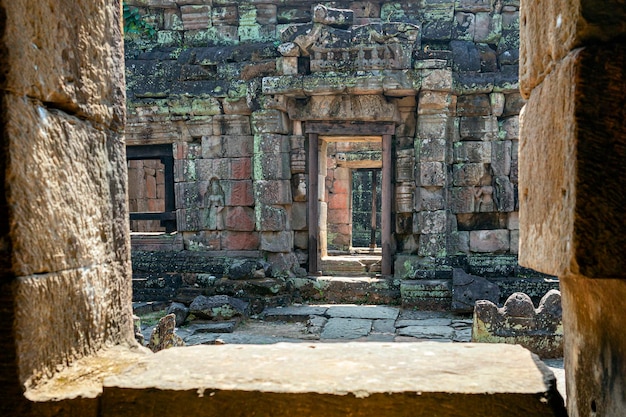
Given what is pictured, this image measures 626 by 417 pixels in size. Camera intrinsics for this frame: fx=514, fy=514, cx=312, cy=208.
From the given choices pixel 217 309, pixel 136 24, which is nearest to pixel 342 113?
pixel 217 309

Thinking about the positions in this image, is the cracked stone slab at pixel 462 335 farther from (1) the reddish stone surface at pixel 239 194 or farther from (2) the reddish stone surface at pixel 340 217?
(2) the reddish stone surface at pixel 340 217

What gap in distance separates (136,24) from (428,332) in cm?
749

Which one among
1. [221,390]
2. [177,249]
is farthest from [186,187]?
[221,390]

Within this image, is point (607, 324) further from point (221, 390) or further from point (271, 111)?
point (271, 111)

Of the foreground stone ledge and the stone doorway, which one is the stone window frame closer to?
the stone doorway

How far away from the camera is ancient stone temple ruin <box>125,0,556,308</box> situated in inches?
325

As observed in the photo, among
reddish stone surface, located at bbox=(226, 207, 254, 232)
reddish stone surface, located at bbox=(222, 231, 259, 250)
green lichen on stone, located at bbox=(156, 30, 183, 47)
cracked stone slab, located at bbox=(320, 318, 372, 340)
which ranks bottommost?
cracked stone slab, located at bbox=(320, 318, 372, 340)

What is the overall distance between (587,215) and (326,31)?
7.64 m

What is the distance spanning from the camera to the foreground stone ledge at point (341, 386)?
1514 mm

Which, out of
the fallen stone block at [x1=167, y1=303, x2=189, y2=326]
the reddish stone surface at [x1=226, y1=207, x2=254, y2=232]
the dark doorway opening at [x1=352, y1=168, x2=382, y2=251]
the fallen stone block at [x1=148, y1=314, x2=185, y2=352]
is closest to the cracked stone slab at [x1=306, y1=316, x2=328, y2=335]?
the fallen stone block at [x1=167, y1=303, x2=189, y2=326]

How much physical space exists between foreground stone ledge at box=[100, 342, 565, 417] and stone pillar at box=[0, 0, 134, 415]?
0.96ft

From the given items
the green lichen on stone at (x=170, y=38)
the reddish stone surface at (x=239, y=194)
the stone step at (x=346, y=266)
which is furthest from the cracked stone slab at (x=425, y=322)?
the green lichen on stone at (x=170, y=38)

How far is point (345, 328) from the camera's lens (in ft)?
22.0

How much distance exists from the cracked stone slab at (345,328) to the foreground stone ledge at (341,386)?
4598mm
